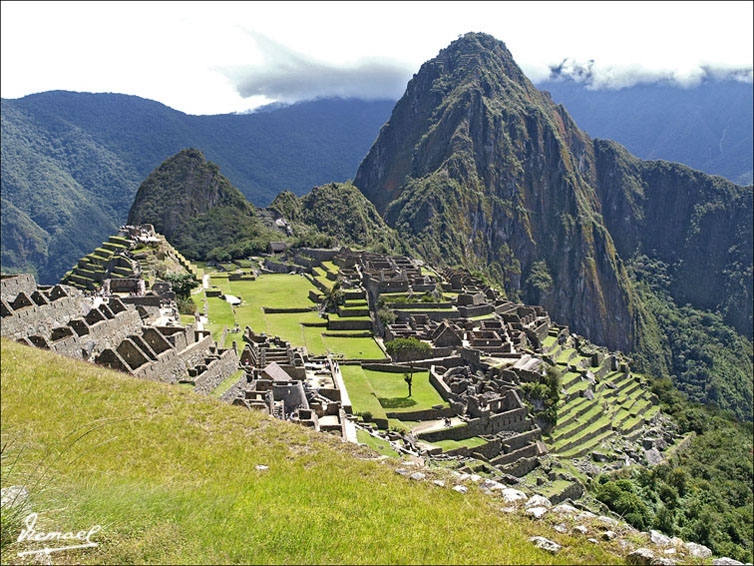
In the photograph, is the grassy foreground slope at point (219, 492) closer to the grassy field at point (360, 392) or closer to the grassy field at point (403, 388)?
the grassy field at point (360, 392)

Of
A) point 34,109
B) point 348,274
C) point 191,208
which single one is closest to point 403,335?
point 348,274

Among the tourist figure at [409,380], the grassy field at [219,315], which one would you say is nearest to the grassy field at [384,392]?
the tourist figure at [409,380]

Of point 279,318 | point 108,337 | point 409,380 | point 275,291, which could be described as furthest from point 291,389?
point 275,291

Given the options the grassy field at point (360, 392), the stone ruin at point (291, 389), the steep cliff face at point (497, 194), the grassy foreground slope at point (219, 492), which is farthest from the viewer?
the steep cliff face at point (497, 194)

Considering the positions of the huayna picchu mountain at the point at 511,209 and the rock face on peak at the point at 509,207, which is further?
the rock face on peak at the point at 509,207

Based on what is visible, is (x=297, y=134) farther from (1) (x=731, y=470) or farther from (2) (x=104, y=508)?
(2) (x=104, y=508)

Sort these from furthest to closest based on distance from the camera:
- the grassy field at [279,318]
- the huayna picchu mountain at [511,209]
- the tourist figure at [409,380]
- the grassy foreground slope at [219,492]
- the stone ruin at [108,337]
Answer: the huayna picchu mountain at [511,209] → the grassy field at [279,318] → the tourist figure at [409,380] → the stone ruin at [108,337] → the grassy foreground slope at [219,492]

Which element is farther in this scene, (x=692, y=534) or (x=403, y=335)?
(x=403, y=335)
